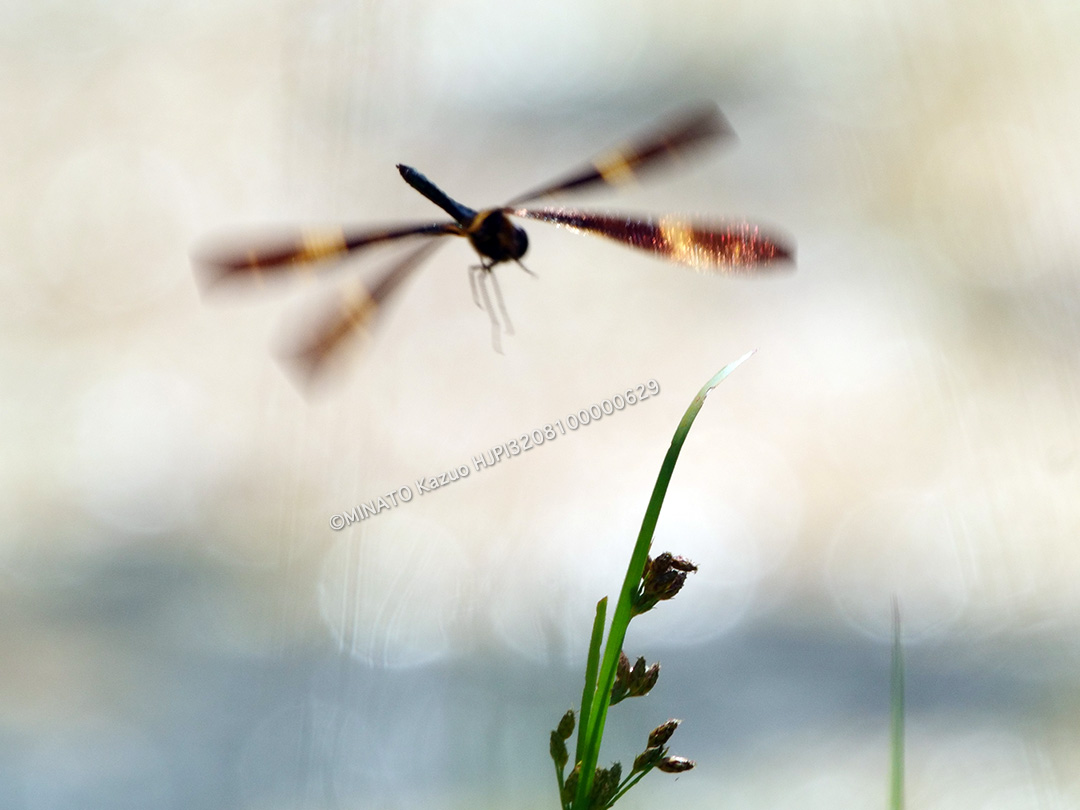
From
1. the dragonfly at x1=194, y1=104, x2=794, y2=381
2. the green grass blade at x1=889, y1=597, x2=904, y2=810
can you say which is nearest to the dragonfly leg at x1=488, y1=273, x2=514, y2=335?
the dragonfly at x1=194, y1=104, x2=794, y2=381

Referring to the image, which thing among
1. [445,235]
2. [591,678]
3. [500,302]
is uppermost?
[500,302]

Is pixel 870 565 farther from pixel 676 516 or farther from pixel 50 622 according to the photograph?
pixel 50 622

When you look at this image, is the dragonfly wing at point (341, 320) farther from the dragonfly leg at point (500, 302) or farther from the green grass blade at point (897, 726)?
the green grass blade at point (897, 726)

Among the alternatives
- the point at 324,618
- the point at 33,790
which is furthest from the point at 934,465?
the point at 33,790

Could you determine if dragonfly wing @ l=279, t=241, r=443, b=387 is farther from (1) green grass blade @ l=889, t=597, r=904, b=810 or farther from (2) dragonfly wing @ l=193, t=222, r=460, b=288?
(1) green grass blade @ l=889, t=597, r=904, b=810

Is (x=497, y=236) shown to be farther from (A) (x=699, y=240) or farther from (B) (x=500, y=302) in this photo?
(B) (x=500, y=302)

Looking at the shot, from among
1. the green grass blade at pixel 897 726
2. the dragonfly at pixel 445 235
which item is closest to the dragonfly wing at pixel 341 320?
the dragonfly at pixel 445 235

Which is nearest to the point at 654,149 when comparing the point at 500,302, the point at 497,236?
the point at 497,236
